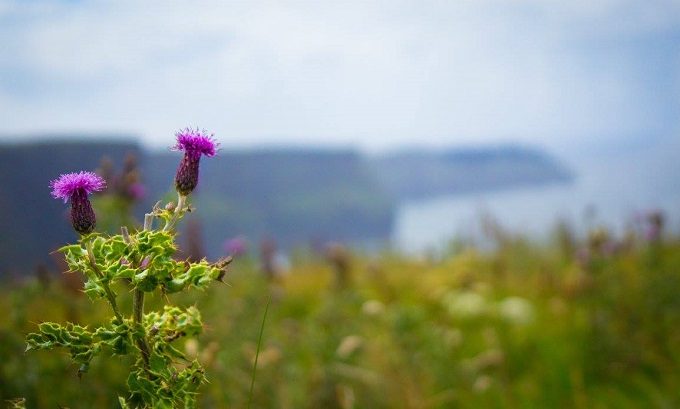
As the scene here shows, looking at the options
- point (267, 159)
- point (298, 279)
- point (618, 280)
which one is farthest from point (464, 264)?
point (267, 159)

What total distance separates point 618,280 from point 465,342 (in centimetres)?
102

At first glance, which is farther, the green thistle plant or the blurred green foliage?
the blurred green foliage

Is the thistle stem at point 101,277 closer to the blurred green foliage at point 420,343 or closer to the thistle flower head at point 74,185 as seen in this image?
the thistle flower head at point 74,185

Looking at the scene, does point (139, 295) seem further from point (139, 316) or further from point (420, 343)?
point (420, 343)

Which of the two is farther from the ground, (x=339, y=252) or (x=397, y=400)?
(x=339, y=252)

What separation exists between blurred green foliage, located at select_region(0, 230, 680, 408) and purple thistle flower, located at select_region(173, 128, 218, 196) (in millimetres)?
767

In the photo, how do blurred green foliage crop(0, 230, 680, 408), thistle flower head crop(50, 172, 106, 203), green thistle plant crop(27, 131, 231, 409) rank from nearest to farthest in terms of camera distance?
green thistle plant crop(27, 131, 231, 409) < thistle flower head crop(50, 172, 106, 203) < blurred green foliage crop(0, 230, 680, 408)

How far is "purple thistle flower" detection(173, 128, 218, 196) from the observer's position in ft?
2.71

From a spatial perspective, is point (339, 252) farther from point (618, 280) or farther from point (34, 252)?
point (34, 252)

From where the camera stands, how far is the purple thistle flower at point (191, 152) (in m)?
0.82

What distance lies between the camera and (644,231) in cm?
365

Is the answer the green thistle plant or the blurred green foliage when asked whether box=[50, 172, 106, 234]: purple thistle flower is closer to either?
the green thistle plant

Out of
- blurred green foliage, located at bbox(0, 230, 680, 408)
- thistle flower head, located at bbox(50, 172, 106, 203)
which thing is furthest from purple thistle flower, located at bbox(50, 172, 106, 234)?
blurred green foliage, located at bbox(0, 230, 680, 408)

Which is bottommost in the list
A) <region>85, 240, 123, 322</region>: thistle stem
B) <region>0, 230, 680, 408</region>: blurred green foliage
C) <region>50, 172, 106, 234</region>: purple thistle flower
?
<region>0, 230, 680, 408</region>: blurred green foliage
